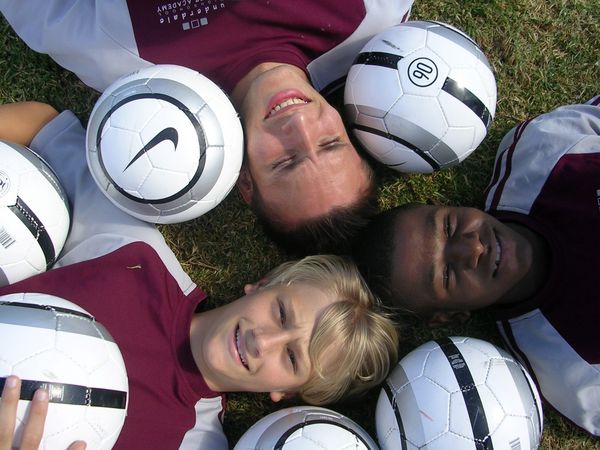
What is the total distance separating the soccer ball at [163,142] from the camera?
277 centimetres

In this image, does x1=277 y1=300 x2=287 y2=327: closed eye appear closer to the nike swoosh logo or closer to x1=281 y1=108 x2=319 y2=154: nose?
x1=281 y1=108 x2=319 y2=154: nose

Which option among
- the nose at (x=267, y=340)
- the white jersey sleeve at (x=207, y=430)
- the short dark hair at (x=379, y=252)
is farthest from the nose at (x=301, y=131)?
the white jersey sleeve at (x=207, y=430)

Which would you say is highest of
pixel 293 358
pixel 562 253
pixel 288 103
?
pixel 288 103

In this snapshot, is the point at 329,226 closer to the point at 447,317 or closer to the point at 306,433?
the point at 447,317

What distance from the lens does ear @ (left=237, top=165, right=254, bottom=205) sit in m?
3.19

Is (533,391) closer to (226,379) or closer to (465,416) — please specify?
(465,416)

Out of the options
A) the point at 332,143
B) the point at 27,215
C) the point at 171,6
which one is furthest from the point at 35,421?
the point at 171,6

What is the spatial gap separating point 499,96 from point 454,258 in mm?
1453

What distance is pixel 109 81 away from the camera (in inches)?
132

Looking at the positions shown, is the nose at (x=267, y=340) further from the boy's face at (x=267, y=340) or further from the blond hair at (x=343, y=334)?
the blond hair at (x=343, y=334)

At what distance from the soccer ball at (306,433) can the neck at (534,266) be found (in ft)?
4.12

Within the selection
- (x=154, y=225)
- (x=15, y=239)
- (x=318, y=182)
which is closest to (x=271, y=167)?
(x=318, y=182)

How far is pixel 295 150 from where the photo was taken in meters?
2.86

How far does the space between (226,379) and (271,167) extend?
1.15 meters
